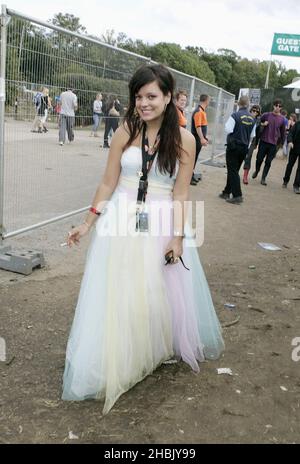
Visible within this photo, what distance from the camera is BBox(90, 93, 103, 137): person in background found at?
21.4 feet

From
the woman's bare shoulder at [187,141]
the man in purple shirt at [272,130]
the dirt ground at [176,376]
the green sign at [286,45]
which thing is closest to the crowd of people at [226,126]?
the man in purple shirt at [272,130]

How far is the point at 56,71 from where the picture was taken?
5418 millimetres

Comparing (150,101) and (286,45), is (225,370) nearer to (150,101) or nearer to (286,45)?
(150,101)

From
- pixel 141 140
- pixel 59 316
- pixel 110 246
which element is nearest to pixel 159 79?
pixel 141 140

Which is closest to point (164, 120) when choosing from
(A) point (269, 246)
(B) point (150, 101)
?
(B) point (150, 101)

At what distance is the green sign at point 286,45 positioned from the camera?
30062 millimetres

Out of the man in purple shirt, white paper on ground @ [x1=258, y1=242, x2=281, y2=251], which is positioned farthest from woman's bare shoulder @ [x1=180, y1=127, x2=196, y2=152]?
the man in purple shirt

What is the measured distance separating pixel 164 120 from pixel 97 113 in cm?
393

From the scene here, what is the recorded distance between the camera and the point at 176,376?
3.30 metres

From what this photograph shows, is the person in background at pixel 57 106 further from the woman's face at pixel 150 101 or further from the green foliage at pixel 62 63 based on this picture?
the woman's face at pixel 150 101

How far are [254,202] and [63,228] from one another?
16.0 feet

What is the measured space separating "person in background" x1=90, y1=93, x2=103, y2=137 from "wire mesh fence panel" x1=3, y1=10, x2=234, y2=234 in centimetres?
4

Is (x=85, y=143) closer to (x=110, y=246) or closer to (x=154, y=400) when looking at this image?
(x=110, y=246)

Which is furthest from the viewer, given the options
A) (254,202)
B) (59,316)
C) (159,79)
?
(254,202)
